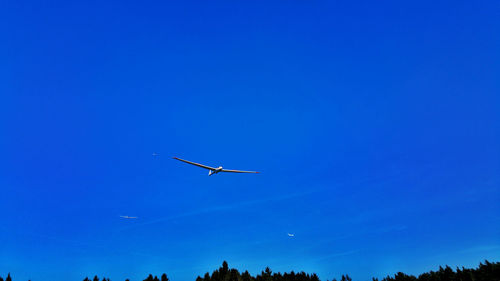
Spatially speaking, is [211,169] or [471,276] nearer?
[471,276]

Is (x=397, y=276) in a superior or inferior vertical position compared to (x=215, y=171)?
inferior

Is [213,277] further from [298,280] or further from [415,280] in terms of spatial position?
[415,280]

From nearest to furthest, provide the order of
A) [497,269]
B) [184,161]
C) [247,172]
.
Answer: [497,269] < [184,161] < [247,172]

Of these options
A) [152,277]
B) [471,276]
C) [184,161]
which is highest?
[184,161]

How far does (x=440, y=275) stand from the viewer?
86.9 meters

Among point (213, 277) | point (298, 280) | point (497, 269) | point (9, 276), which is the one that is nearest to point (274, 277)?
point (298, 280)

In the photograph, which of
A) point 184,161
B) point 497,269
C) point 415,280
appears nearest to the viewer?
point 497,269

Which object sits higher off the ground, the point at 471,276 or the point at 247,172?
the point at 247,172

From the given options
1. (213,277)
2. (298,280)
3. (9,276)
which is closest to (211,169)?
(213,277)

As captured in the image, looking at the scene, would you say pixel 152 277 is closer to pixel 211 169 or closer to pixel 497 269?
pixel 211 169

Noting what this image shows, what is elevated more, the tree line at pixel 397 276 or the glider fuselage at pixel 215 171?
the glider fuselage at pixel 215 171

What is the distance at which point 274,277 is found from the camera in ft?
326

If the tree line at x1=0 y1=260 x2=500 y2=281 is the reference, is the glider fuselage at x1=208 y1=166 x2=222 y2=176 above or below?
above

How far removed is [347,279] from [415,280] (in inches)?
823
